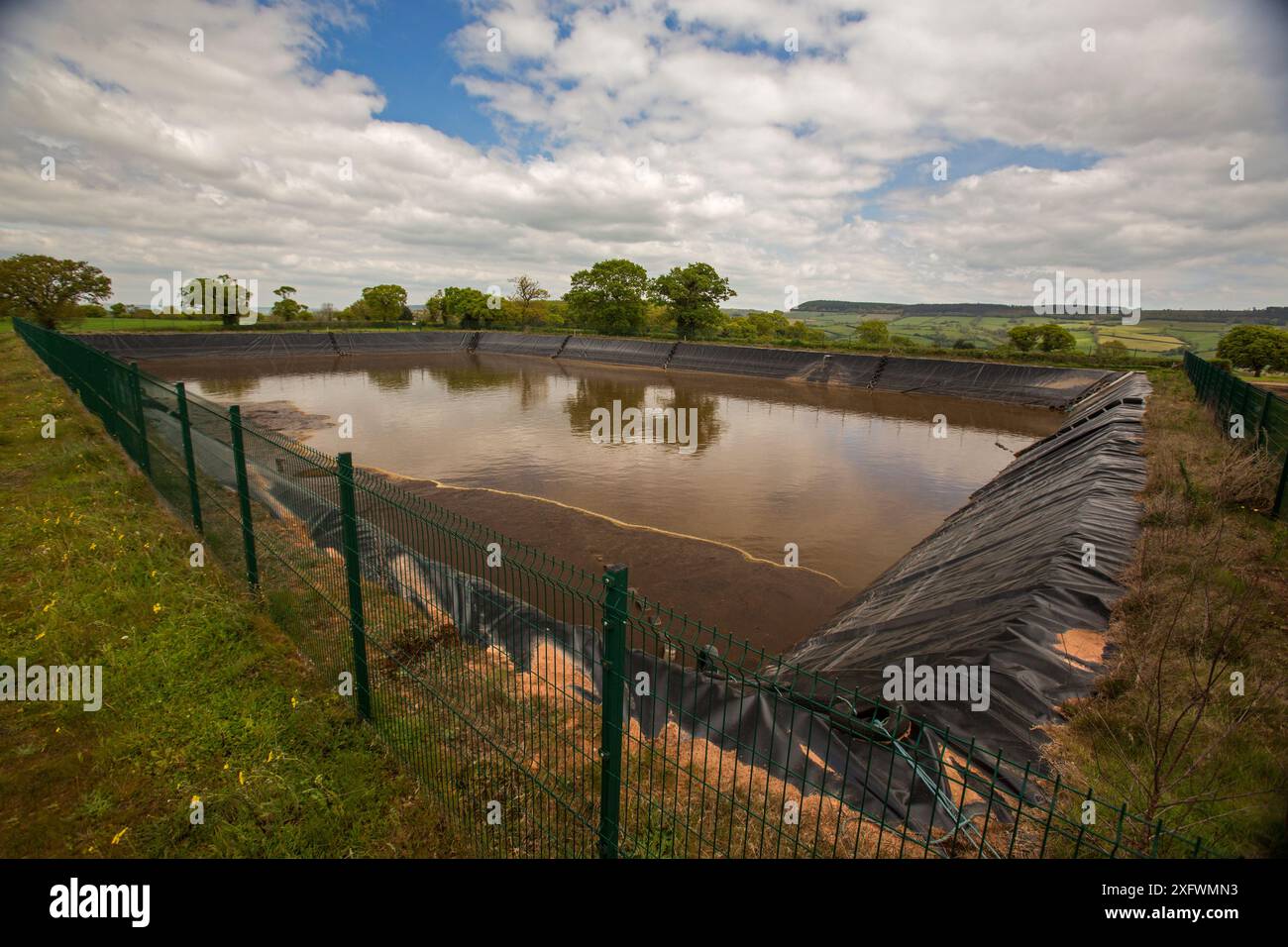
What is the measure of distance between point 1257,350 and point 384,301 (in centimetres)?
8423

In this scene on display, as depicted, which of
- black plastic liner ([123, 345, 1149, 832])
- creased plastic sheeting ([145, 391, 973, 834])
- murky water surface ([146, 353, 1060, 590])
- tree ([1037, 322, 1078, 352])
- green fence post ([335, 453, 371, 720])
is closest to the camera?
creased plastic sheeting ([145, 391, 973, 834])

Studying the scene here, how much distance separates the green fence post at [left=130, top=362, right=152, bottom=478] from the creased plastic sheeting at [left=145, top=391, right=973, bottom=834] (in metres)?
1.64

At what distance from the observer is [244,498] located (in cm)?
603

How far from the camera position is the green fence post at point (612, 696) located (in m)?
2.53

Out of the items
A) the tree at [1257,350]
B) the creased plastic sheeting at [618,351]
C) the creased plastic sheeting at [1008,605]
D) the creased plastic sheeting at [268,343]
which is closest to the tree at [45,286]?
the creased plastic sheeting at [268,343]

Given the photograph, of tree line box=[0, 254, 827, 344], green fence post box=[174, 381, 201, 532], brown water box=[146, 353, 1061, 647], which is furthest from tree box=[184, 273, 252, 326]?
green fence post box=[174, 381, 201, 532]

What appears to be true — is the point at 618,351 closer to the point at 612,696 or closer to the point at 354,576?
the point at 354,576

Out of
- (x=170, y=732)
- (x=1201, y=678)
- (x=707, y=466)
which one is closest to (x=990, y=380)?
(x=707, y=466)

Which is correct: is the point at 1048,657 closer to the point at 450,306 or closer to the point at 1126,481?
the point at 1126,481

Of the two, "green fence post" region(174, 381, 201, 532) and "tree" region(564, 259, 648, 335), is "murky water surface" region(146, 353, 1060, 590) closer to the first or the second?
"green fence post" region(174, 381, 201, 532)

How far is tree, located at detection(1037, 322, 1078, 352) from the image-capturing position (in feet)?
143

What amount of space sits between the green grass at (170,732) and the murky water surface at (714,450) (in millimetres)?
8027

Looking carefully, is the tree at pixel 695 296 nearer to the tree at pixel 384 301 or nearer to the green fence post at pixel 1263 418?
the tree at pixel 384 301

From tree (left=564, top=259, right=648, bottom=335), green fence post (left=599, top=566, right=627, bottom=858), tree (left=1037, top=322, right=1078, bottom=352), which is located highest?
tree (left=564, top=259, right=648, bottom=335)
